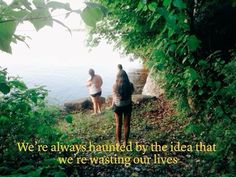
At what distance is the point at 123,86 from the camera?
730 cm

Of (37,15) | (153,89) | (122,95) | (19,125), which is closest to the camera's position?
(37,15)

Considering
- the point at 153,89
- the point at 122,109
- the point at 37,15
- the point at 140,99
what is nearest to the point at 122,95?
the point at 122,109

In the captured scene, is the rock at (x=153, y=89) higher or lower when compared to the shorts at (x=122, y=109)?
higher

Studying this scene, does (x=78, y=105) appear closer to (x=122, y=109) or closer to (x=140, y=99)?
(x=140, y=99)

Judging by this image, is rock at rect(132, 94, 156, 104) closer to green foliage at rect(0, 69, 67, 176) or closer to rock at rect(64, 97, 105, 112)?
rock at rect(64, 97, 105, 112)

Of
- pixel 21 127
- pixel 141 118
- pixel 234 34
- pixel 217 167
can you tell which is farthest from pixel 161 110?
pixel 21 127

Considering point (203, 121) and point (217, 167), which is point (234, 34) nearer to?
point (203, 121)

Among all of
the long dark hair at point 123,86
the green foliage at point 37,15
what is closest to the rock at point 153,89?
the long dark hair at point 123,86

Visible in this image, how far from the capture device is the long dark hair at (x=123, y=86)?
7.25 meters

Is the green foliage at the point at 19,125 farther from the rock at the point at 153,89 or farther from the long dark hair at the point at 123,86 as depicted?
the rock at the point at 153,89

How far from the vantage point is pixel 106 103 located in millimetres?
15500

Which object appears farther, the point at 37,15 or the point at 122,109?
the point at 122,109

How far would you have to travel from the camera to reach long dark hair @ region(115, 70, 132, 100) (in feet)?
23.8

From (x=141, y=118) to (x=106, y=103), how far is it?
203 inches
